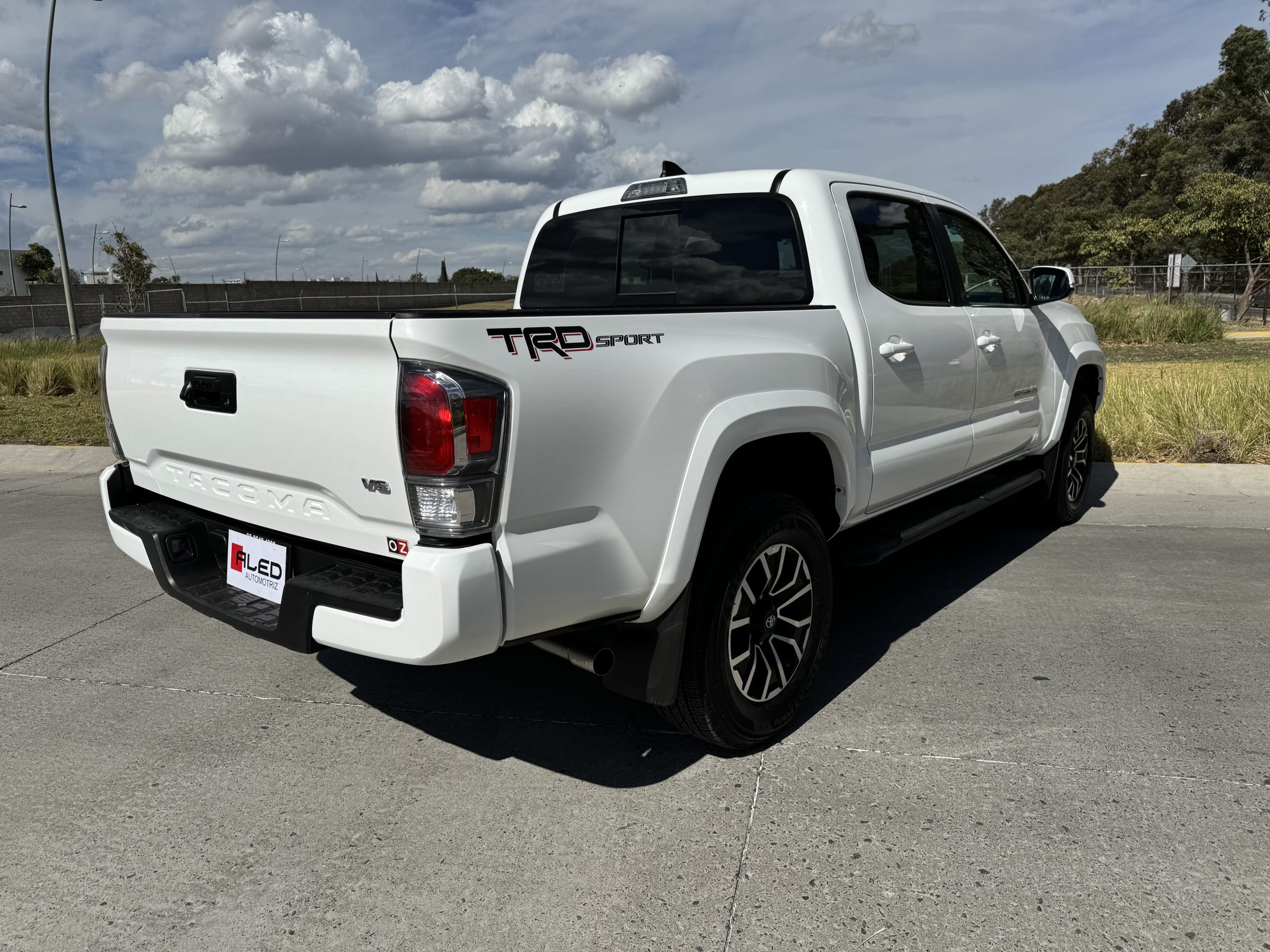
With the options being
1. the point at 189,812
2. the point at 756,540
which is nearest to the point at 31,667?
the point at 189,812

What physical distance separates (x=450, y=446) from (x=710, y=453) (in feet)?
2.77

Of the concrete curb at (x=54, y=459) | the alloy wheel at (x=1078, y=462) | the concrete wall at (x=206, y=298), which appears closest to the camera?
the alloy wheel at (x=1078, y=462)

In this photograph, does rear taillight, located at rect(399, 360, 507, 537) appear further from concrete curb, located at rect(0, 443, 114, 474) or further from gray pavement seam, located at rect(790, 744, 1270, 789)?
concrete curb, located at rect(0, 443, 114, 474)

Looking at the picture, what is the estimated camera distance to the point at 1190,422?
25.3 ft

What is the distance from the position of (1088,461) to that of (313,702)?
5.10m

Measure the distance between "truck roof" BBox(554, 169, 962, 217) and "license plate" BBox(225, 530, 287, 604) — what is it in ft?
7.25

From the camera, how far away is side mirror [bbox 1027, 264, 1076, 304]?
518 cm

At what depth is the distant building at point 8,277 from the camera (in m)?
43.9

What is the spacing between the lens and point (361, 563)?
2.60 meters

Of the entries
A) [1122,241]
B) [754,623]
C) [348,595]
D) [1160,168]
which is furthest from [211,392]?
[1160,168]

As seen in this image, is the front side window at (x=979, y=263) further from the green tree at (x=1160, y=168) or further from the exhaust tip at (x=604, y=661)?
the green tree at (x=1160, y=168)

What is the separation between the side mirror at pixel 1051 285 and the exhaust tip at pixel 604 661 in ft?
11.8

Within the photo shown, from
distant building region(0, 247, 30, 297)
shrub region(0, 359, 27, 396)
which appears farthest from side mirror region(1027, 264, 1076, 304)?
distant building region(0, 247, 30, 297)

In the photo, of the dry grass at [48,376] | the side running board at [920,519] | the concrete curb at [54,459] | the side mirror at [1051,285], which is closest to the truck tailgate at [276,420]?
the side running board at [920,519]
